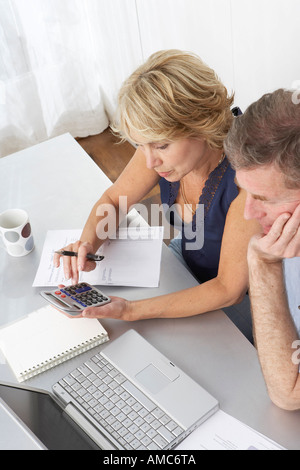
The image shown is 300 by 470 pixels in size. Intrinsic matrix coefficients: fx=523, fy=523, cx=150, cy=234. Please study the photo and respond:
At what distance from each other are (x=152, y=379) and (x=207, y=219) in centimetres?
51

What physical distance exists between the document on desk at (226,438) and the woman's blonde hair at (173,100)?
0.65 metres

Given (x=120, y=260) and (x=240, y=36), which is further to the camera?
(x=240, y=36)

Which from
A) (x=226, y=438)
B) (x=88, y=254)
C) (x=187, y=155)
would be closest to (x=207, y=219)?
(x=187, y=155)

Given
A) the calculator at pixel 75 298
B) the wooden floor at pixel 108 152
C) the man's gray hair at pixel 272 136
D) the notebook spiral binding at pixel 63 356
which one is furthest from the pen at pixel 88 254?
the wooden floor at pixel 108 152

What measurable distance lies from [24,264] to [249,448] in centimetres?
74

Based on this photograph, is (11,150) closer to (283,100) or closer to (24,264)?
(24,264)

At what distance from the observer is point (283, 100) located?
0.93m

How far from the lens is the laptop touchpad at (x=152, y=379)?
1031 mm

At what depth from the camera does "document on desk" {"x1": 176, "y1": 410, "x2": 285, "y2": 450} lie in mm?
943

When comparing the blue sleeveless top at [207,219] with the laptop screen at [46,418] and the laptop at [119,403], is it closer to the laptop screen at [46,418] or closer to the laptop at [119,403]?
the laptop at [119,403]

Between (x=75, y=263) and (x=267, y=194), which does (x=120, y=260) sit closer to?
(x=75, y=263)

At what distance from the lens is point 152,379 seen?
1.05 meters

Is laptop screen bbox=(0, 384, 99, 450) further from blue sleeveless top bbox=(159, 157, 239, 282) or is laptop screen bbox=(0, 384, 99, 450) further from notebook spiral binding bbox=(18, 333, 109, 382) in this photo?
blue sleeveless top bbox=(159, 157, 239, 282)

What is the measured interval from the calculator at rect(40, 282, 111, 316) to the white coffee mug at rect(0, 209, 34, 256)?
212 mm
